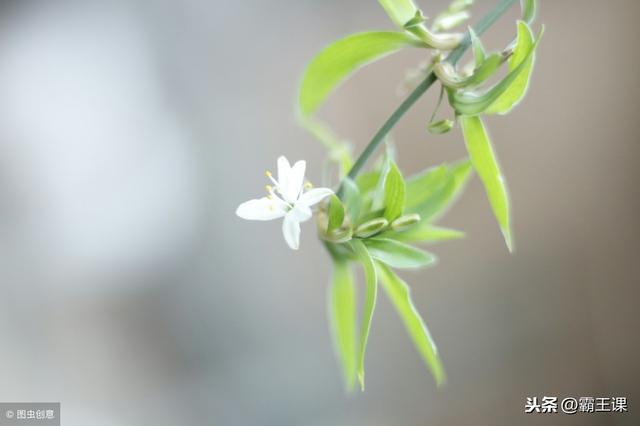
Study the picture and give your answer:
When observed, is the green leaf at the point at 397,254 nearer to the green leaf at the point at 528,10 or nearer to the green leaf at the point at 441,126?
the green leaf at the point at 441,126

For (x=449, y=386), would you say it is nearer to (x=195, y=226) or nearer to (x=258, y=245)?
(x=258, y=245)

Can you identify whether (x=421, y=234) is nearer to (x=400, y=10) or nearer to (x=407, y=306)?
(x=407, y=306)

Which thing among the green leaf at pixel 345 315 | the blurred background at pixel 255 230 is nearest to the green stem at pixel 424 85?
the green leaf at pixel 345 315

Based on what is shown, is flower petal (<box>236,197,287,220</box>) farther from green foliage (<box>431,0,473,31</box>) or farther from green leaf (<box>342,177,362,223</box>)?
green foliage (<box>431,0,473,31</box>)

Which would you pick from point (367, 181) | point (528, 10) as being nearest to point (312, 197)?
point (367, 181)

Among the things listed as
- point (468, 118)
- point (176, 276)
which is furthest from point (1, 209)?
→ point (468, 118)
